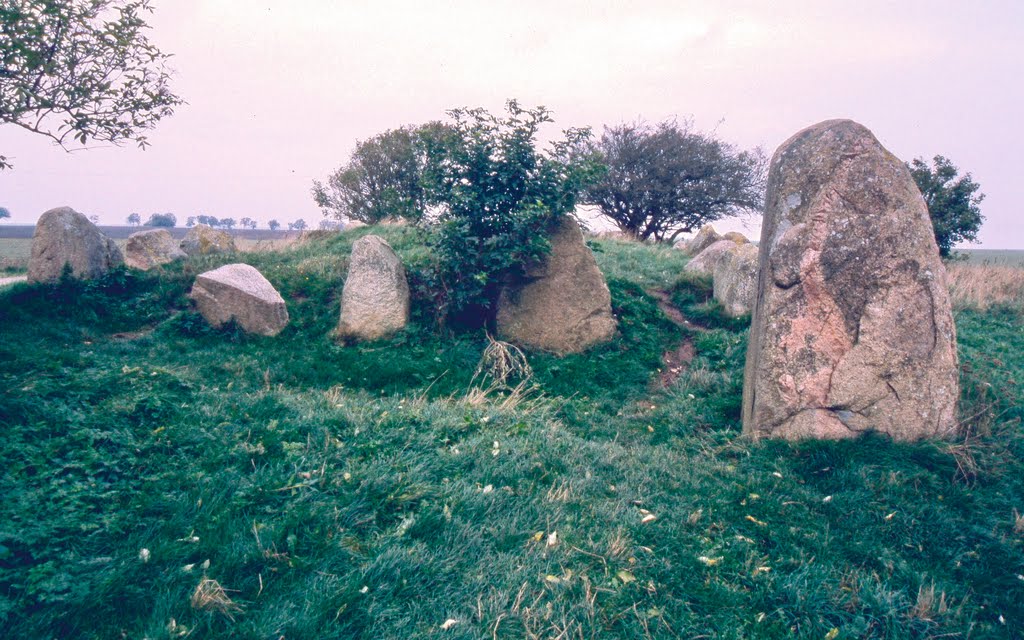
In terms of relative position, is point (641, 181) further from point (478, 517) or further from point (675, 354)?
point (478, 517)

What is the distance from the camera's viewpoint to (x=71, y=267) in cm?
1102

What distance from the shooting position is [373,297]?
894 centimetres

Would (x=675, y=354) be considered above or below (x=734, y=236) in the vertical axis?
below

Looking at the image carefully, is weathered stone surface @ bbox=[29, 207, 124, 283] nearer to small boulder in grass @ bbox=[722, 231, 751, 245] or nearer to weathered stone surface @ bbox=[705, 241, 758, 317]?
weathered stone surface @ bbox=[705, 241, 758, 317]

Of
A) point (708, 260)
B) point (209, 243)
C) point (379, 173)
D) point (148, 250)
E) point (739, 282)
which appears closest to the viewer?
point (739, 282)

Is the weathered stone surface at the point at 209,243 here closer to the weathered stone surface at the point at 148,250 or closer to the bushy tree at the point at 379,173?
the weathered stone surface at the point at 148,250

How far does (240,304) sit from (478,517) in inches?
268

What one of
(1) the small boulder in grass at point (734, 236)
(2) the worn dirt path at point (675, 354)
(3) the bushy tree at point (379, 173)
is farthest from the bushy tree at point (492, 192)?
(3) the bushy tree at point (379, 173)

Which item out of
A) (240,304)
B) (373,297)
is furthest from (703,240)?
(240,304)

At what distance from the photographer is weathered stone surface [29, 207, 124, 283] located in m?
11.1

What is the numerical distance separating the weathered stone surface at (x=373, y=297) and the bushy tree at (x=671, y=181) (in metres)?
14.5

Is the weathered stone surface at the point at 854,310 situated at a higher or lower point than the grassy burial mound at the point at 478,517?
higher

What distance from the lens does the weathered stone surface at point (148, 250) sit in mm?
14078

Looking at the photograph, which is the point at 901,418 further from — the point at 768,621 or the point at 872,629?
the point at 768,621
